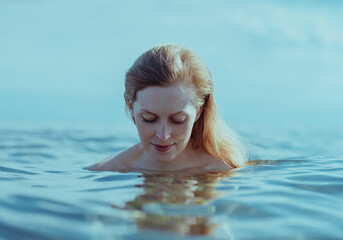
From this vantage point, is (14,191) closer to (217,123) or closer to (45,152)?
(217,123)

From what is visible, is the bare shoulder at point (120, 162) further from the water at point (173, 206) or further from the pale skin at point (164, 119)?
the water at point (173, 206)

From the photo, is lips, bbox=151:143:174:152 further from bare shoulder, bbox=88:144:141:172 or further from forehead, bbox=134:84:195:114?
bare shoulder, bbox=88:144:141:172

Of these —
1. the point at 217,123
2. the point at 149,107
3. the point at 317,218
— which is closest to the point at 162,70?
the point at 149,107

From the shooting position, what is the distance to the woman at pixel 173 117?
396 centimetres

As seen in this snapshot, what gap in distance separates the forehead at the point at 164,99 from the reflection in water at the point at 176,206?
0.70 metres

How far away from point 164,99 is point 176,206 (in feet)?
5.17

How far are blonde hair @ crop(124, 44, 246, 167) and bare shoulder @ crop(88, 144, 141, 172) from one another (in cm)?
73

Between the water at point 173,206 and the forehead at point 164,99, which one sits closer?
the water at point 173,206

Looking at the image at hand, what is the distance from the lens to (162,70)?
160 inches

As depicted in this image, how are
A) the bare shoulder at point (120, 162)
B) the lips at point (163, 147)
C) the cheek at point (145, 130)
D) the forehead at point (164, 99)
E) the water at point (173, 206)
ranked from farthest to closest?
the bare shoulder at point (120, 162) → the lips at point (163, 147) → the cheek at point (145, 130) → the forehead at point (164, 99) → the water at point (173, 206)

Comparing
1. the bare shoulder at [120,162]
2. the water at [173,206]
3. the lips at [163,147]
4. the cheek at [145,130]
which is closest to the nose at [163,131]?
the cheek at [145,130]

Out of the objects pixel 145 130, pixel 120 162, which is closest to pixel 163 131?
pixel 145 130

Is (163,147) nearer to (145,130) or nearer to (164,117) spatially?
(145,130)

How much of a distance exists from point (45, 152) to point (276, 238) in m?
6.74
